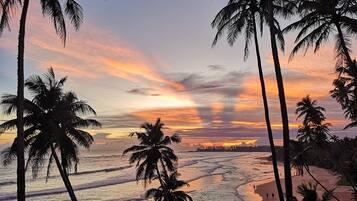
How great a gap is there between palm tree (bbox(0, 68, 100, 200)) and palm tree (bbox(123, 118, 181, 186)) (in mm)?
8774

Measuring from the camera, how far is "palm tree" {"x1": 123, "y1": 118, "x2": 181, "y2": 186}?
32938mm

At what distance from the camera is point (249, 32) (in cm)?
2061

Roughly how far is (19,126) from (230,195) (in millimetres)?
47154

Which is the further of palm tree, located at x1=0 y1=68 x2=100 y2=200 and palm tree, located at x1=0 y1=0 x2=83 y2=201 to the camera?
palm tree, located at x1=0 y1=68 x2=100 y2=200

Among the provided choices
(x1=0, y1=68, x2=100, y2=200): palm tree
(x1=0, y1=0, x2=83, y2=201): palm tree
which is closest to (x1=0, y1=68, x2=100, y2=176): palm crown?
(x1=0, y1=68, x2=100, y2=200): palm tree

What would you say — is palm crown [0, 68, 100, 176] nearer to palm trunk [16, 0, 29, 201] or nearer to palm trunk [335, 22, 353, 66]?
palm trunk [16, 0, 29, 201]

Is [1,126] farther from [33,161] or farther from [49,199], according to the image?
[49,199]

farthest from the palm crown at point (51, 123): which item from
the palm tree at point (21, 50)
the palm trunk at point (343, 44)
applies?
the palm trunk at point (343, 44)

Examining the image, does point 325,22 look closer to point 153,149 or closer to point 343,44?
point 343,44

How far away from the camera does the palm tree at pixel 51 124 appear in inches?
893

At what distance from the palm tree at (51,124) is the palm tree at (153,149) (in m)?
8.77

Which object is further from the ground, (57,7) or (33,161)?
(57,7)

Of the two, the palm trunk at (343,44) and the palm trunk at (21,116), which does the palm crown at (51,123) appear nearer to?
the palm trunk at (21,116)

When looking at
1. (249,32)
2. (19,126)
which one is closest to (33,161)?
(19,126)
